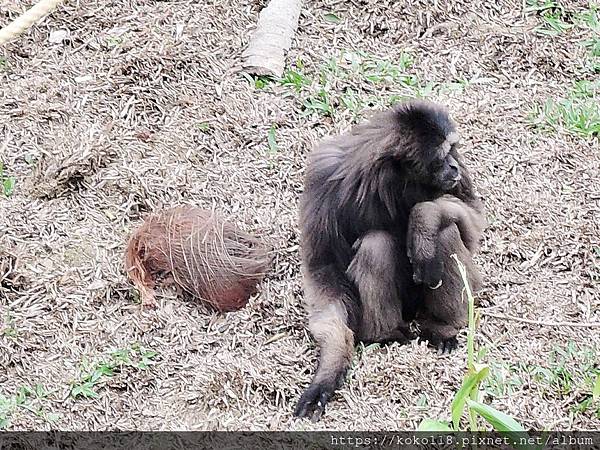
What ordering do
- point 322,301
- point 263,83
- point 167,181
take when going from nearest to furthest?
point 322,301, point 167,181, point 263,83

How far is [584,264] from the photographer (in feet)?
19.5

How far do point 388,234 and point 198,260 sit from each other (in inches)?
49.5

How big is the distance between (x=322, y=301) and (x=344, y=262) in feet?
0.94

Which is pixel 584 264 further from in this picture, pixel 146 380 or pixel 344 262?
pixel 146 380

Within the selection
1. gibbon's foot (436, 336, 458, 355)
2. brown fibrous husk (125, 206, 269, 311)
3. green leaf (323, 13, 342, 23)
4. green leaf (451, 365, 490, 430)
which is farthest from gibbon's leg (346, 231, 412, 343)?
green leaf (323, 13, 342, 23)

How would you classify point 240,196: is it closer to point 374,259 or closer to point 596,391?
point 374,259

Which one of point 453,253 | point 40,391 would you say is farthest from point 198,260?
point 453,253

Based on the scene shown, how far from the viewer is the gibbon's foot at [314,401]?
495 cm

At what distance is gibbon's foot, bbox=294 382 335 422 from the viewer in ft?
16.3

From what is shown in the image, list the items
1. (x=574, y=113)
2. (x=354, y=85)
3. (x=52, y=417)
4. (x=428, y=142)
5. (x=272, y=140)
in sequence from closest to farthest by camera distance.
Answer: (x=52, y=417) → (x=428, y=142) → (x=272, y=140) → (x=574, y=113) → (x=354, y=85)

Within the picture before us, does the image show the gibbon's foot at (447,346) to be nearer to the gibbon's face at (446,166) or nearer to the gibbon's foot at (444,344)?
the gibbon's foot at (444,344)

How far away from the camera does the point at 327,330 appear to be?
17.4 ft

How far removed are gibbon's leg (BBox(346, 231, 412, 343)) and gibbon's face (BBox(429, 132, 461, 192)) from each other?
1.44 feet

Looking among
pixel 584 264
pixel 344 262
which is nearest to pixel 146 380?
pixel 344 262
